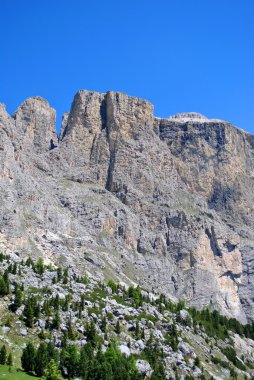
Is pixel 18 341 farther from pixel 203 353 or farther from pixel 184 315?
pixel 184 315

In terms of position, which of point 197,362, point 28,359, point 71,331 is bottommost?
point 28,359

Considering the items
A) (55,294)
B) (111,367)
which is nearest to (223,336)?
(55,294)

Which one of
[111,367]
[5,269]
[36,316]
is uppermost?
[5,269]

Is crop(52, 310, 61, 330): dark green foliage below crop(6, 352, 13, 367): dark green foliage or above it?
above

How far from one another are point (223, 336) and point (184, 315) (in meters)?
12.1

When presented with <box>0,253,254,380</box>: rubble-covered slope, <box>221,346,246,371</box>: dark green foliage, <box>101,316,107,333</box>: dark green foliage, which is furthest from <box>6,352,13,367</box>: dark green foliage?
<box>221,346,246,371</box>: dark green foliage

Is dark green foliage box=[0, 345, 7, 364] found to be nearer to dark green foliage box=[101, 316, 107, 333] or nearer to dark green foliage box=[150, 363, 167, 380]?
dark green foliage box=[150, 363, 167, 380]

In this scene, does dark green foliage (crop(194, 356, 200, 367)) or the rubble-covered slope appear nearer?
the rubble-covered slope

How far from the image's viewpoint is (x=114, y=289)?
165125 mm

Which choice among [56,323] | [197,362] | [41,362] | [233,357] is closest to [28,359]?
[41,362]

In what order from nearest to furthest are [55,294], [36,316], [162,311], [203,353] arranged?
1. [36,316]
2. [55,294]
3. [203,353]
4. [162,311]

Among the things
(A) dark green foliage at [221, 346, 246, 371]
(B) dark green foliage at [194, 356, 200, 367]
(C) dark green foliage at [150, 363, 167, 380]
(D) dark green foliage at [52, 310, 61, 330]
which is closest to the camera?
(C) dark green foliage at [150, 363, 167, 380]

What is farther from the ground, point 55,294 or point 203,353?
point 55,294

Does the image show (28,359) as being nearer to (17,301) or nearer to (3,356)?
(3,356)
